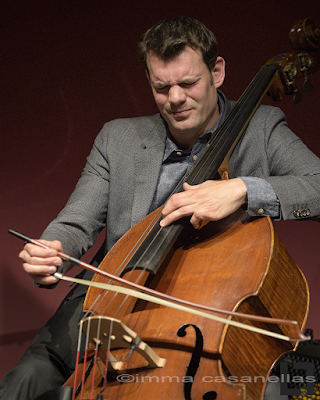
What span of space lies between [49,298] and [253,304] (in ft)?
4.93

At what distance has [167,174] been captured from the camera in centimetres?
141

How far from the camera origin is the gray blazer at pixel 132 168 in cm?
124

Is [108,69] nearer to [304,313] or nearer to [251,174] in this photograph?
[251,174]

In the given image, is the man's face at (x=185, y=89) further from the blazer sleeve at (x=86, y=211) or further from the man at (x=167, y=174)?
the blazer sleeve at (x=86, y=211)

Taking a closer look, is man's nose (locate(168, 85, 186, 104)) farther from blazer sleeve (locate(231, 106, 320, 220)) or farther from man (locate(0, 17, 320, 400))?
blazer sleeve (locate(231, 106, 320, 220))

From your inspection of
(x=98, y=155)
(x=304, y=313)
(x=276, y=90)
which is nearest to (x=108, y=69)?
(x=98, y=155)

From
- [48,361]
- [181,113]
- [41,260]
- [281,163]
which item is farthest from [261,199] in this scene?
[48,361]

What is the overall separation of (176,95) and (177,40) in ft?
0.56

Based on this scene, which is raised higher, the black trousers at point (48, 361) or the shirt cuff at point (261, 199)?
the shirt cuff at point (261, 199)

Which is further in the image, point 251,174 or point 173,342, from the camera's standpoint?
point 251,174

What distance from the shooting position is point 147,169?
139 centimetres

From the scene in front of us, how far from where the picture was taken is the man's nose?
1257 millimetres

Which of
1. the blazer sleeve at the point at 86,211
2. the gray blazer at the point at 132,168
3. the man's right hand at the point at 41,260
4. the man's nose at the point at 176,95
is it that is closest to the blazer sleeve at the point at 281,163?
the gray blazer at the point at 132,168

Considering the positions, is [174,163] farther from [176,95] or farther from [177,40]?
[177,40]
